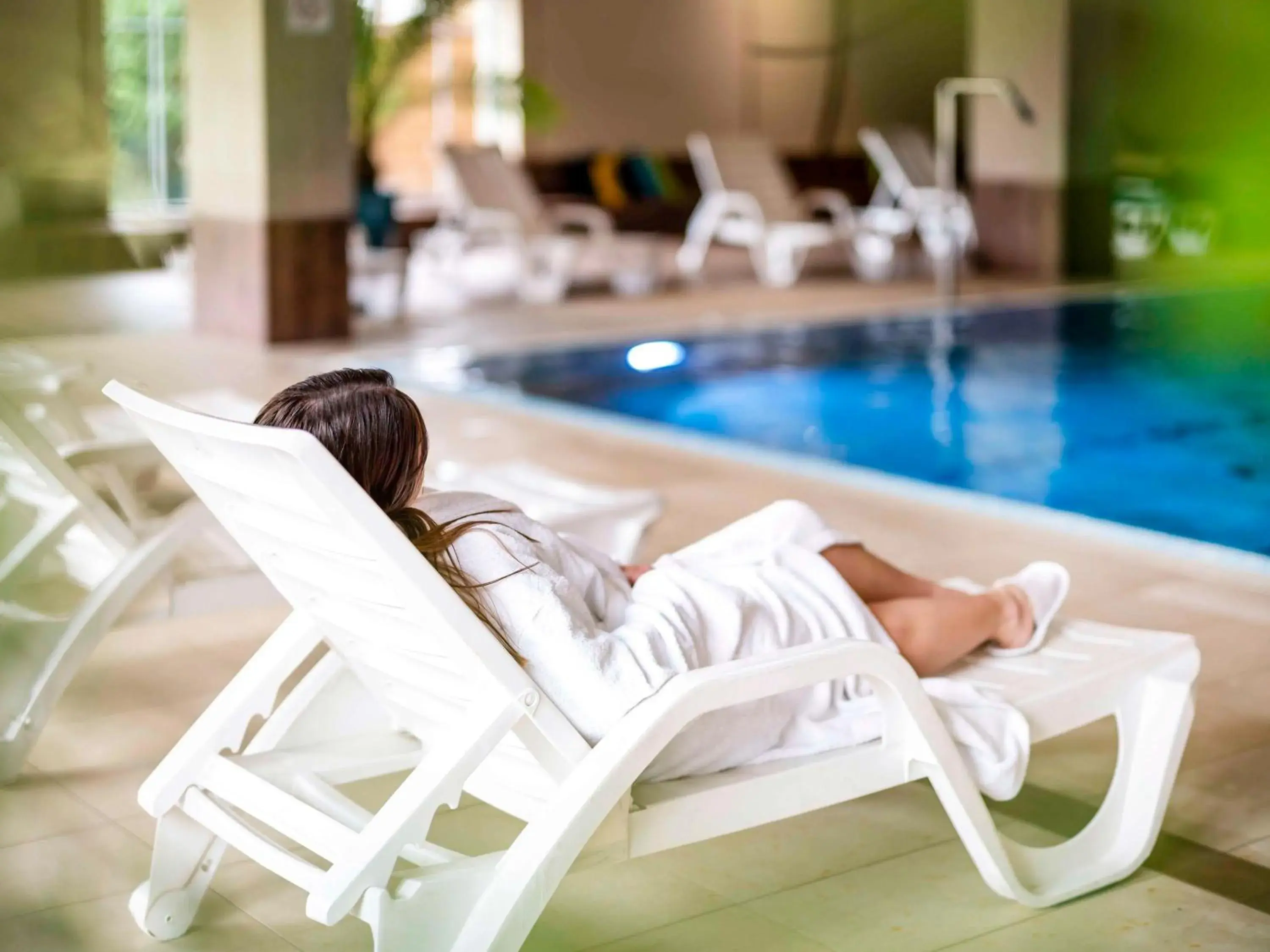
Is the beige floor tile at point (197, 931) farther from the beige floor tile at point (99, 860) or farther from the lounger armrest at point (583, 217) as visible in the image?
the lounger armrest at point (583, 217)

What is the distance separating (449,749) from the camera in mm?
1573

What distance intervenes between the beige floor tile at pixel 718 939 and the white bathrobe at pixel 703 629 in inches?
9.7

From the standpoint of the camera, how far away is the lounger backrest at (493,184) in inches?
373

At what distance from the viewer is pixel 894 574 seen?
2205 mm

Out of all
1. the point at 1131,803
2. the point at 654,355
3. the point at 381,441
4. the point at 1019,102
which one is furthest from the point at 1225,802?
the point at 1019,102

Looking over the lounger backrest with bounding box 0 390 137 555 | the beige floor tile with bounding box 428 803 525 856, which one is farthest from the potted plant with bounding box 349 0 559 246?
the beige floor tile with bounding box 428 803 525 856

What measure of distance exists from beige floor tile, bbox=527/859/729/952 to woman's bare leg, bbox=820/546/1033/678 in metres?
0.41

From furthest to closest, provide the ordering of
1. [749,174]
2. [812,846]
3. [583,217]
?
[749,174] → [583,217] → [812,846]

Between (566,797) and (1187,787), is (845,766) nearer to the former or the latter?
(566,797)

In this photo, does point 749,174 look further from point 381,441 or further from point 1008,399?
point 381,441

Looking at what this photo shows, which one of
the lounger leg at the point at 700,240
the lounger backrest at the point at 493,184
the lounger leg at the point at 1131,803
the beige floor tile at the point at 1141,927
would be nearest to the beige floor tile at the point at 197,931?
the beige floor tile at the point at 1141,927

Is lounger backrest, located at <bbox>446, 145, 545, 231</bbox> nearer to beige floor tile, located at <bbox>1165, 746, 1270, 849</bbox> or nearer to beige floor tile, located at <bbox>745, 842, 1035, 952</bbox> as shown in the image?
beige floor tile, located at <bbox>1165, 746, 1270, 849</bbox>

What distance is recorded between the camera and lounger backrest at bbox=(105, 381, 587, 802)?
1.47 metres

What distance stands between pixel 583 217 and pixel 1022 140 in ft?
10.1
